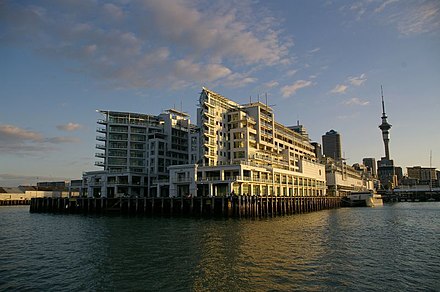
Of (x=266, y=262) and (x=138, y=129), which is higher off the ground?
(x=138, y=129)

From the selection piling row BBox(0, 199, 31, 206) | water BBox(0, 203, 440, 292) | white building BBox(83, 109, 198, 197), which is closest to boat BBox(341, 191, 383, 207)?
white building BBox(83, 109, 198, 197)

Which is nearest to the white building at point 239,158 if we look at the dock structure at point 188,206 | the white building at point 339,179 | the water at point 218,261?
the dock structure at point 188,206

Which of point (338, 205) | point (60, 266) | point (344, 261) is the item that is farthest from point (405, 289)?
point (338, 205)

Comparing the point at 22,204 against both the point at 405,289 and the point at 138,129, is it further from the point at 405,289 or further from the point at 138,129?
the point at 405,289

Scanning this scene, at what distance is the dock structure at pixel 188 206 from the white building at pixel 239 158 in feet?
24.7

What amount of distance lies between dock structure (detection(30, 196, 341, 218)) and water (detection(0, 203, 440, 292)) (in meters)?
23.9

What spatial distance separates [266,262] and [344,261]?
22.2 ft

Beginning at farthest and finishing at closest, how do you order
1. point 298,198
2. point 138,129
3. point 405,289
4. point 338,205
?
point 338,205 < point 138,129 < point 298,198 < point 405,289

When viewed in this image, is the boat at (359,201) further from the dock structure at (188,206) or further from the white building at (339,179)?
the dock structure at (188,206)

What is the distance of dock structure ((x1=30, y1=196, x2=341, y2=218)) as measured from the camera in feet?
228

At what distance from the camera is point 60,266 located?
27.8 m

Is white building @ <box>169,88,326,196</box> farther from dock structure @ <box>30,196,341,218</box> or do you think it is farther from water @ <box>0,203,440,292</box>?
water @ <box>0,203,440,292</box>

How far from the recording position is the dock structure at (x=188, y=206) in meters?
69.5

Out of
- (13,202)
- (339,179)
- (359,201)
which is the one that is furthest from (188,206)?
(13,202)
